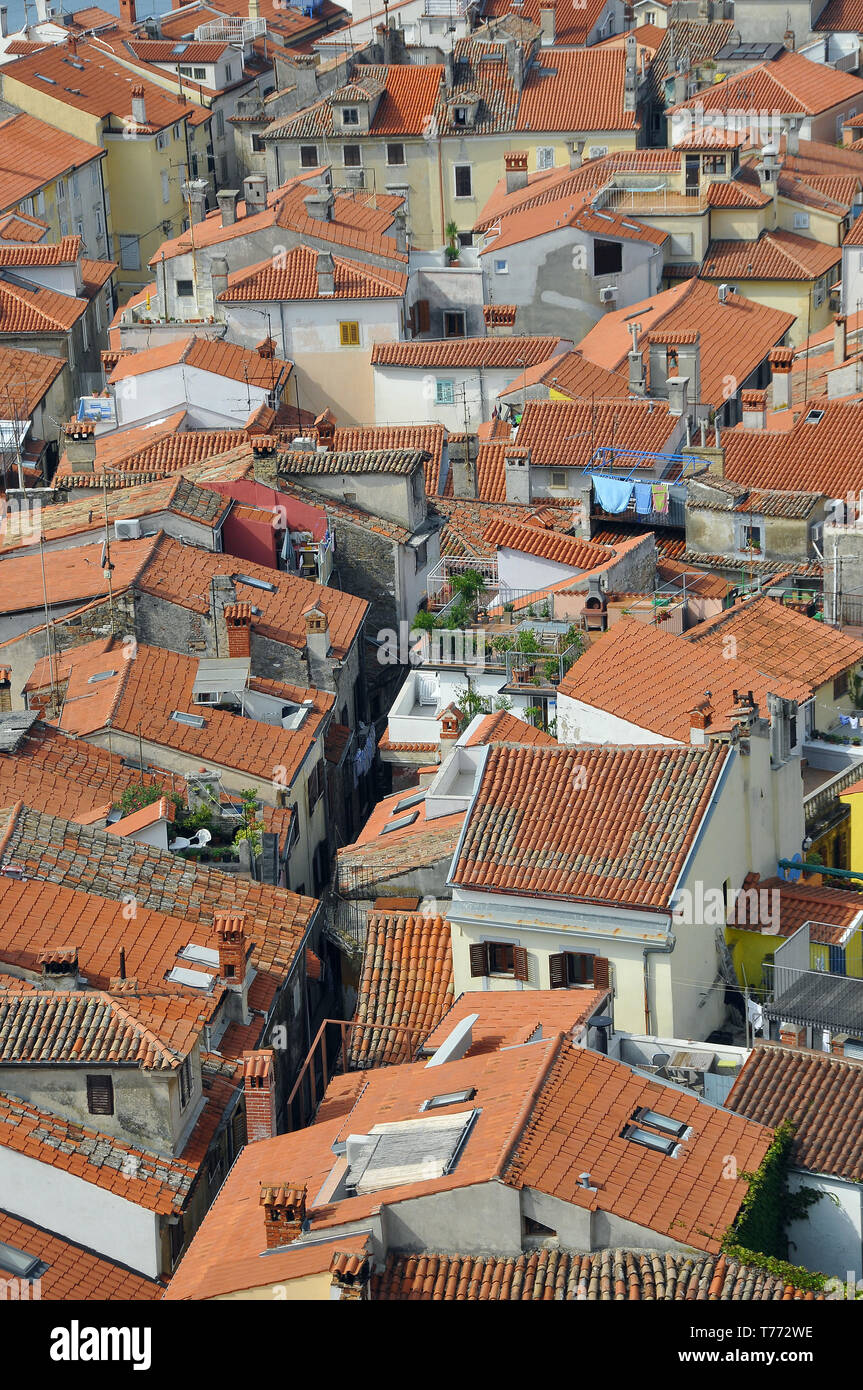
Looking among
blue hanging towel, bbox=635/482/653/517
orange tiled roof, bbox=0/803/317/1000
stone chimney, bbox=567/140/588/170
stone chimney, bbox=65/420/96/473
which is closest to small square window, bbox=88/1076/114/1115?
orange tiled roof, bbox=0/803/317/1000

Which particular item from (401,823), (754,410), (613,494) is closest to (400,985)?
(401,823)

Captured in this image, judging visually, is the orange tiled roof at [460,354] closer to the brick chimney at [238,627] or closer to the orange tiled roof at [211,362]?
the orange tiled roof at [211,362]

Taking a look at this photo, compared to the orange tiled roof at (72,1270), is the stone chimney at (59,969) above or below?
above

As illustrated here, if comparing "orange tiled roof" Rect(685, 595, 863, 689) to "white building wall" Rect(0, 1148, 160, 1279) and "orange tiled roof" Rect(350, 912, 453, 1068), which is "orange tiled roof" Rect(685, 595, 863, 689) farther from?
"white building wall" Rect(0, 1148, 160, 1279)

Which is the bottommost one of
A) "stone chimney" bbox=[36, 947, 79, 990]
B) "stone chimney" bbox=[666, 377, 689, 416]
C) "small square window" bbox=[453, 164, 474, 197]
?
"small square window" bbox=[453, 164, 474, 197]

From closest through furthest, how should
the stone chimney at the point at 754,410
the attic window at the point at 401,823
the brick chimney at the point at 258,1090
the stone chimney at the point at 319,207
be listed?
the brick chimney at the point at 258,1090 < the attic window at the point at 401,823 < the stone chimney at the point at 754,410 < the stone chimney at the point at 319,207

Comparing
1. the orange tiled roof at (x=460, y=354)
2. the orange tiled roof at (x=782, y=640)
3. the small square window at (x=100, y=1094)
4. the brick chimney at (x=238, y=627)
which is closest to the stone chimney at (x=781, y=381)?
the orange tiled roof at (x=460, y=354)

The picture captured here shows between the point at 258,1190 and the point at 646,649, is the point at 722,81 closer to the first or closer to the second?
the point at 646,649
